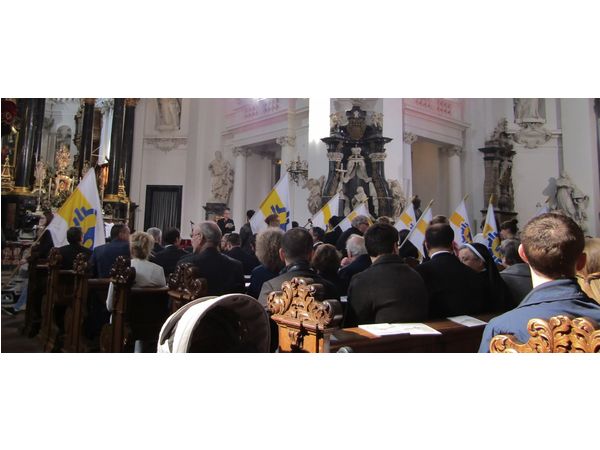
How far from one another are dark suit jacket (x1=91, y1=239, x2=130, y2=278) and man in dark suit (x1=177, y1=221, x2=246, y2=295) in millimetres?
978

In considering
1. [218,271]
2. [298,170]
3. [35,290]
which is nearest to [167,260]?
[218,271]

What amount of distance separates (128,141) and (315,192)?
6717 millimetres

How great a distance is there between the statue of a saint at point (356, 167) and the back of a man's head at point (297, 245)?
24.3 ft

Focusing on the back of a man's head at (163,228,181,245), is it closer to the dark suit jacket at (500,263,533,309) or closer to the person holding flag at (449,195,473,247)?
the dark suit jacket at (500,263,533,309)

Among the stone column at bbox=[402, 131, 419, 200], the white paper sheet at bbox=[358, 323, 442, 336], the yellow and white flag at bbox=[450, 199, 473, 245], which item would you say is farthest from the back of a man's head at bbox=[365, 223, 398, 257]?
the stone column at bbox=[402, 131, 419, 200]

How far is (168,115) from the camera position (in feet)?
46.3

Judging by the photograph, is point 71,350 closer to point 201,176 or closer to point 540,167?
point 201,176

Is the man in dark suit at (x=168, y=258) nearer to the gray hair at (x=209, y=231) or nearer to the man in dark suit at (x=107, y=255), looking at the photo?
the man in dark suit at (x=107, y=255)

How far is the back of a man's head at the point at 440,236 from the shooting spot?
2613mm

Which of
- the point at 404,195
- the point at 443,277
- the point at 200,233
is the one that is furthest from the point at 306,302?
the point at 404,195

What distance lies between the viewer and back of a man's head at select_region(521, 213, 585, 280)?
1.35 meters

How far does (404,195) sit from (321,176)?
1.81 m

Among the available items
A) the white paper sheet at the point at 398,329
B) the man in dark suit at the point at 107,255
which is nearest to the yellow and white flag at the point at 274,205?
the man in dark suit at the point at 107,255

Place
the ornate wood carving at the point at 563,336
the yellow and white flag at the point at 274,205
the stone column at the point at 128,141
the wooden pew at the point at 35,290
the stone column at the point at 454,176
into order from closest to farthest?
the ornate wood carving at the point at 563,336, the wooden pew at the point at 35,290, the yellow and white flag at the point at 274,205, the stone column at the point at 454,176, the stone column at the point at 128,141
